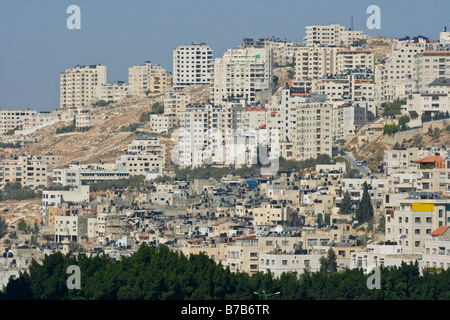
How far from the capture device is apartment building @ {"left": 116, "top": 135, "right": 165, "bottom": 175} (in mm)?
102062

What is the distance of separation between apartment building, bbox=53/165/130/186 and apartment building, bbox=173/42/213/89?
24.1m

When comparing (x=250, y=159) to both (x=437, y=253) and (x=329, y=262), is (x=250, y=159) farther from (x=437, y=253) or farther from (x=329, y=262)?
A: (x=437, y=253)

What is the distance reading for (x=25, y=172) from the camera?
108m

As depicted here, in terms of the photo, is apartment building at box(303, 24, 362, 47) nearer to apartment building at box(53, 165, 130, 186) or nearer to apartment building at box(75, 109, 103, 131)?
apartment building at box(75, 109, 103, 131)

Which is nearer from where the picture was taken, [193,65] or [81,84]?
[193,65]

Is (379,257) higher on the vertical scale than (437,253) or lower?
lower

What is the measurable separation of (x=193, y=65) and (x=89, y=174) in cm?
2647

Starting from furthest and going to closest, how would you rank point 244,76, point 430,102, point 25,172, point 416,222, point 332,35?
point 332,35 → point 244,76 → point 25,172 → point 430,102 → point 416,222

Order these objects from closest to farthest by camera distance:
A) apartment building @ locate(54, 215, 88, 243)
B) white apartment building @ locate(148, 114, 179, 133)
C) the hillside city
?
the hillside city, apartment building @ locate(54, 215, 88, 243), white apartment building @ locate(148, 114, 179, 133)

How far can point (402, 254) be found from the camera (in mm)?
57562

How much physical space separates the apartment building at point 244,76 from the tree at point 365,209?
128 ft

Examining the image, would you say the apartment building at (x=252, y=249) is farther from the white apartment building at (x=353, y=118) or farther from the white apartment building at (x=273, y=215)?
the white apartment building at (x=353, y=118)

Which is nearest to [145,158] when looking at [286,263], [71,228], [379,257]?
[71,228]

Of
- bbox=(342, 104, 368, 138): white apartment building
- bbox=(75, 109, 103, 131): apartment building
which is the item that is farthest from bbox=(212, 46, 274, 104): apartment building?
bbox=(342, 104, 368, 138): white apartment building
